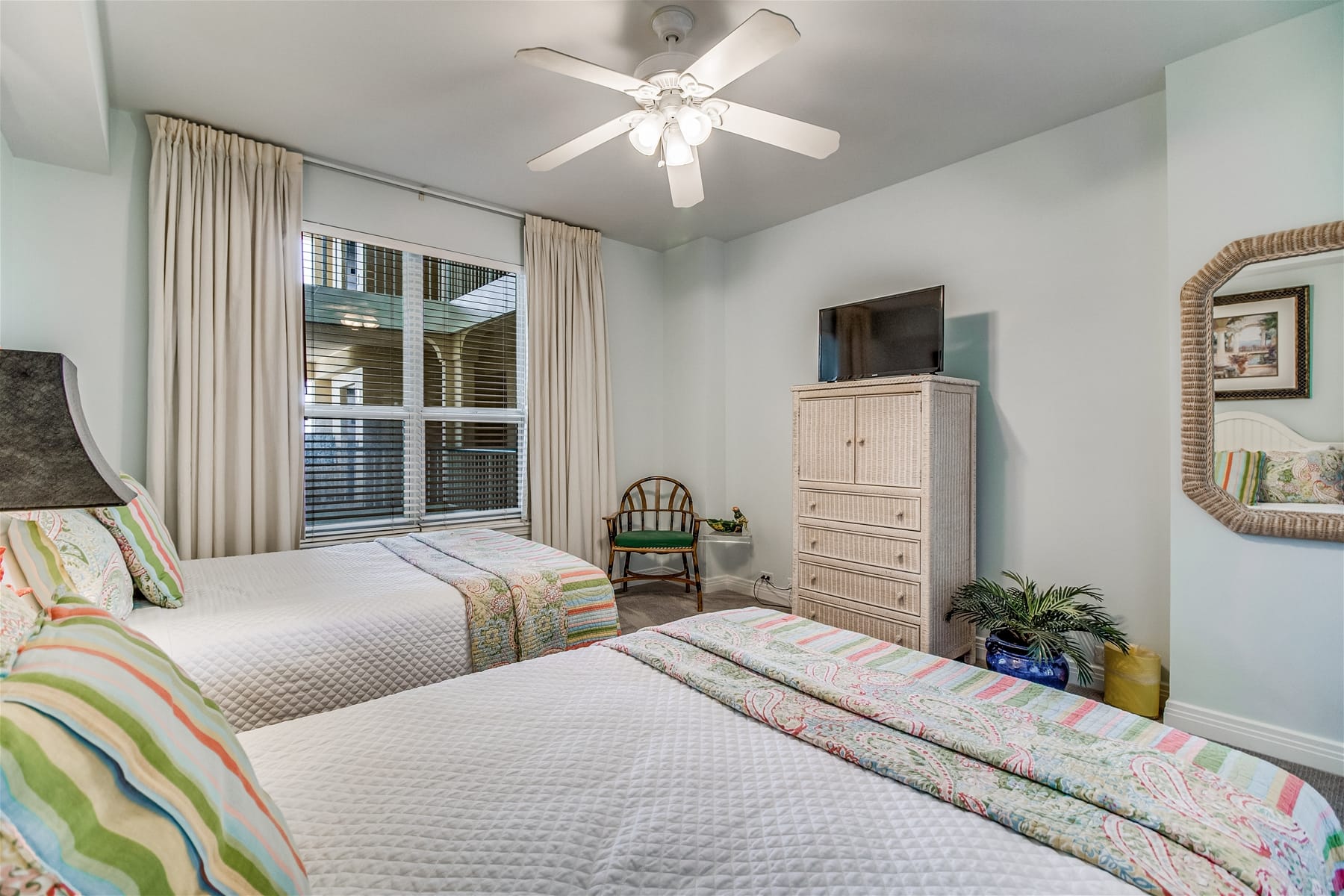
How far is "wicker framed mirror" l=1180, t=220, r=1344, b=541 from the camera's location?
218 cm

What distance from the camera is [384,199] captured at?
366 cm

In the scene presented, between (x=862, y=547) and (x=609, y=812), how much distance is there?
2.59m

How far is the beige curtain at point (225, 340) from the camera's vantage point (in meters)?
2.92

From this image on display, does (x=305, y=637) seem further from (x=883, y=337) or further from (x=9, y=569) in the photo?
(x=883, y=337)

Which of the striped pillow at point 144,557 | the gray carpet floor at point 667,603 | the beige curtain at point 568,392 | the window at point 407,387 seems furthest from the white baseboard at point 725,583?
the striped pillow at point 144,557

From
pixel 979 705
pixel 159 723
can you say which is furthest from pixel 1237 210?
pixel 159 723

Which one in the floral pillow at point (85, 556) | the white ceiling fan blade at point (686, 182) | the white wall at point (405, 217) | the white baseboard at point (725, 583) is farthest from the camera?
the white baseboard at point (725, 583)

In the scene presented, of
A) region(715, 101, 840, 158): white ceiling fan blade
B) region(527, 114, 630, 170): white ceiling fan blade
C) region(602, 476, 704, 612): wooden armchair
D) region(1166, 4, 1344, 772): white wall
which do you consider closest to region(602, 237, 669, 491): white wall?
region(602, 476, 704, 612): wooden armchair

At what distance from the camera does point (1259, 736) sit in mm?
2295

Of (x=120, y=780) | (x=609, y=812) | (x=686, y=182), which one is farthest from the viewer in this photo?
(x=686, y=182)

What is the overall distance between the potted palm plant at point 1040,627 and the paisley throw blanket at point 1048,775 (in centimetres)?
135

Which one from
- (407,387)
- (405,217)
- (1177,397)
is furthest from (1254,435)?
(405,217)

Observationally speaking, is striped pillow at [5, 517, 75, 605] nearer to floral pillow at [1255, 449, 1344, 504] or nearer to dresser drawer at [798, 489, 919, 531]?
dresser drawer at [798, 489, 919, 531]

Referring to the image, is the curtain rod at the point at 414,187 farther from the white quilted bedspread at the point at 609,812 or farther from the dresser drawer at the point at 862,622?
the white quilted bedspread at the point at 609,812
